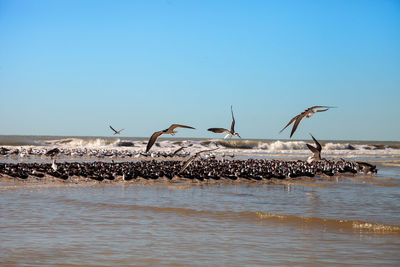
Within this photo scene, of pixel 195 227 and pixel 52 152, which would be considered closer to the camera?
pixel 195 227

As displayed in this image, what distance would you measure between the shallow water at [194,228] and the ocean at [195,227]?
0.02 m

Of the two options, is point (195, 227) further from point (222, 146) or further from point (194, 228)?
point (222, 146)

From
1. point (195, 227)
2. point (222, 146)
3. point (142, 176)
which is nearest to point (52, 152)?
point (142, 176)

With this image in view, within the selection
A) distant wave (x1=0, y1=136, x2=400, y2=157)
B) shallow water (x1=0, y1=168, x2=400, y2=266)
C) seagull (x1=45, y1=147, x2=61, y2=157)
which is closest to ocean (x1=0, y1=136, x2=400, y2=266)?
shallow water (x1=0, y1=168, x2=400, y2=266)

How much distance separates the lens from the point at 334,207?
12586 mm

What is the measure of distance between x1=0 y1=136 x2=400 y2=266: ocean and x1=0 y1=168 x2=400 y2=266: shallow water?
0.06 ft

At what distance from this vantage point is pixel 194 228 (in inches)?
371

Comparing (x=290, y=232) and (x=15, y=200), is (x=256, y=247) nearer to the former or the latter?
(x=290, y=232)

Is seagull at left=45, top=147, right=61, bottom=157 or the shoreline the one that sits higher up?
seagull at left=45, top=147, right=61, bottom=157

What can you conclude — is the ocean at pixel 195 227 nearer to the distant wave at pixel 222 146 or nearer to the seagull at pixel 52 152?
the seagull at pixel 52 152

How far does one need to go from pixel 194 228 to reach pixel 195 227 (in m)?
0.10

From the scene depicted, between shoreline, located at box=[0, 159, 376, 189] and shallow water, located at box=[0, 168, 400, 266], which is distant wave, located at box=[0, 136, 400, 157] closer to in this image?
shoreline, located at box=[0, 159, 376, 189]

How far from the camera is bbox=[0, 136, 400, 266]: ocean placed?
23.8 ft

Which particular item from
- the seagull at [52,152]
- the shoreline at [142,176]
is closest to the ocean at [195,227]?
the shoreline at [142,176]
